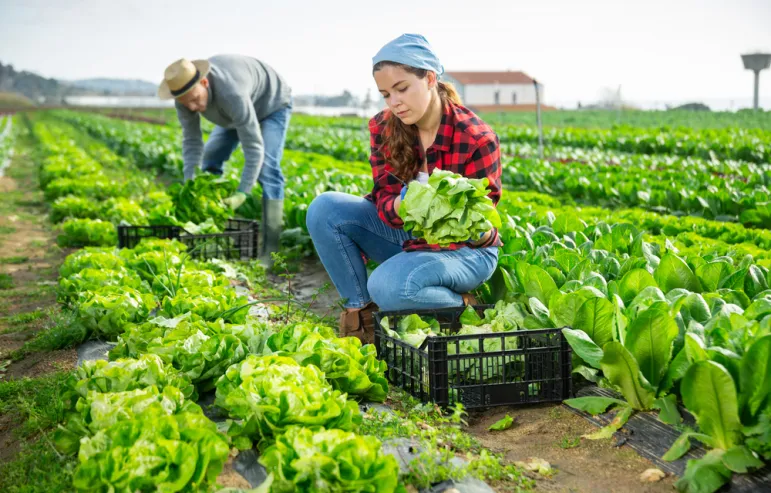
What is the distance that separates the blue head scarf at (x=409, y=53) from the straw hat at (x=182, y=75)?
2391mm

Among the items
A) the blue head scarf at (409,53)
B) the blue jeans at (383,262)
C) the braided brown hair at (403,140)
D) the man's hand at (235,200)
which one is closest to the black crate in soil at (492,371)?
the blue jeans at (383,262)

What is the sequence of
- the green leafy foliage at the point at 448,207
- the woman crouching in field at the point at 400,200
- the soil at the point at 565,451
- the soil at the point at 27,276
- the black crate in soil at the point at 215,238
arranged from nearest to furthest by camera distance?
1. the soil at the point at 565,451
2. the green leafy foliage at the point at 448,207
3. the woman crouching in field at the point at 400,200
4. the soil at the point at 27,276
5. the black crate in soil at the point at 215,238

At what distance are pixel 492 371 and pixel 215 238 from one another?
364 centimetres

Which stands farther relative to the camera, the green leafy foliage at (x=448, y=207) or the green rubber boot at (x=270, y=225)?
the green rubber boot at (x=270, y=225)

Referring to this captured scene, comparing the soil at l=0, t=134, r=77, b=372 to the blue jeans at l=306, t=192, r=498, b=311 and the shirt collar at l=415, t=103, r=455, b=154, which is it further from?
the shirt collar at l=415, t=103, r=455, b=154

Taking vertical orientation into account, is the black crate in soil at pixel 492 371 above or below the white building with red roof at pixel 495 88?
below

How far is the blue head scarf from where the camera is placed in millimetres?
3523

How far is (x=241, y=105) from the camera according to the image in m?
5.82

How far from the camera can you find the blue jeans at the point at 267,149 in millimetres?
6637

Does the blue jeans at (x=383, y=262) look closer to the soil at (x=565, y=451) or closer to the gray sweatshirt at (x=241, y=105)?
the soil at (x=565, y=451)

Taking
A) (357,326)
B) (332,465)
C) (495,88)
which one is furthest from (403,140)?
(495,88)

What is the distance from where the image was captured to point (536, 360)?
3129 millimetres

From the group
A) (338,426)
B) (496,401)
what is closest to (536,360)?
(496,401)

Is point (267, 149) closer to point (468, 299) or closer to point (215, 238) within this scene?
point (215, 238)
